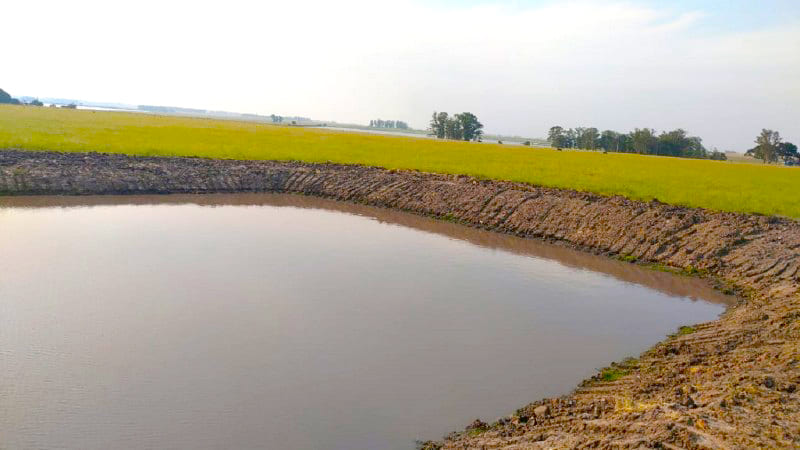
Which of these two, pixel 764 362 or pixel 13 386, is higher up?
pixel 764 362

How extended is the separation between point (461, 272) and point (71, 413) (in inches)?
393

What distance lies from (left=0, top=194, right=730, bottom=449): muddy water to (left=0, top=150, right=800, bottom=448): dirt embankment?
82 centimetres

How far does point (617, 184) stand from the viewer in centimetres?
2800

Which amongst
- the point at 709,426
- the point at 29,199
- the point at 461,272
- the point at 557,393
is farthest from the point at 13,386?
the point at 29,199

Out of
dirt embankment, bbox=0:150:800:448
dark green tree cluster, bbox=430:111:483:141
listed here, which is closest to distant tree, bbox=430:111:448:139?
dark green tree cluster, bbox=430:111:483:141

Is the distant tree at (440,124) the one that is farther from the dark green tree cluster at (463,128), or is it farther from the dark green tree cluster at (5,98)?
the dark green tree cluster at (5,98)

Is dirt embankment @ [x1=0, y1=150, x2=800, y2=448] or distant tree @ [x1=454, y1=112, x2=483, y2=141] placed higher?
distant tree @ [x1=454, y1=112, x2=483, y2=141]

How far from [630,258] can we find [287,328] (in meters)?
11.5

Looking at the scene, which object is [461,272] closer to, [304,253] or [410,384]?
[304,253]

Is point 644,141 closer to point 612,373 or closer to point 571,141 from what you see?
point 571,141

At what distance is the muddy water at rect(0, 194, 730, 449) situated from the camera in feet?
24.2

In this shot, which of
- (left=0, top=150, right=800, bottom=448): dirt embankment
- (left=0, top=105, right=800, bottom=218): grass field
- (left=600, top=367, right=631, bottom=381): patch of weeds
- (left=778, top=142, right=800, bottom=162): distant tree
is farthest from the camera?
(left=778, top=142, right=800, bottom=162): distant tree

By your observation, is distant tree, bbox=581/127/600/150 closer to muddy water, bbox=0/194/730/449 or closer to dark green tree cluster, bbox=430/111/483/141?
dark green tree cluster, bbox=430/111/483/141

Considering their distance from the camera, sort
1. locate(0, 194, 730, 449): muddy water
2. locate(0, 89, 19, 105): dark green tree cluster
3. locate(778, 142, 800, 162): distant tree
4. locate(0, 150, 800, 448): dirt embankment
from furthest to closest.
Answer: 1. locate(0, 89, 19, 105): dark green tree cluster
2. locate(778, 142, 800, 162): distant tree
3. locate(0, 194, 730, 449): muddy water
4. locate(0, 150, 800, 448): dirt embankment
